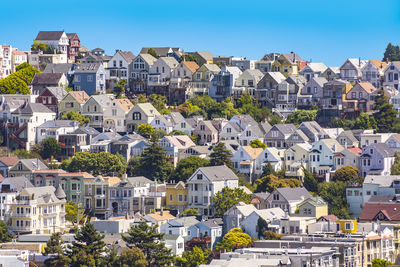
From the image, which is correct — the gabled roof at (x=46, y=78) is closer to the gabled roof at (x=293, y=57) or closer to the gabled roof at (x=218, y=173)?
the gabled roof at (x=293, y=57)

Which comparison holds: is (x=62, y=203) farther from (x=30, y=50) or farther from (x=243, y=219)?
(x=30, y=50)

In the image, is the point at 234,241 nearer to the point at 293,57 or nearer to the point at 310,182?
the point at 310,182

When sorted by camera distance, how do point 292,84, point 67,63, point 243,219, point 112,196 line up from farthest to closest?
1. point 67,63
2. point 292,84
3. point 112,196
4. point 243,219

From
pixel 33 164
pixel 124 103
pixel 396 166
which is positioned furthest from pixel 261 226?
pixel 124 103

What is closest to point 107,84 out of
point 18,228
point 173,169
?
point 173,169

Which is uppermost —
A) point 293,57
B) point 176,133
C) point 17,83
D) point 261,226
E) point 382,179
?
point 293,57

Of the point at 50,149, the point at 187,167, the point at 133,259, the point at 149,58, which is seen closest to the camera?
the point at 133,259

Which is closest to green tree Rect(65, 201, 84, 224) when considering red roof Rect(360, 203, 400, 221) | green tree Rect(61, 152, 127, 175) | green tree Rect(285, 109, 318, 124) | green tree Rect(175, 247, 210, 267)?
green tree Rect(61, 152, 127, 175)
